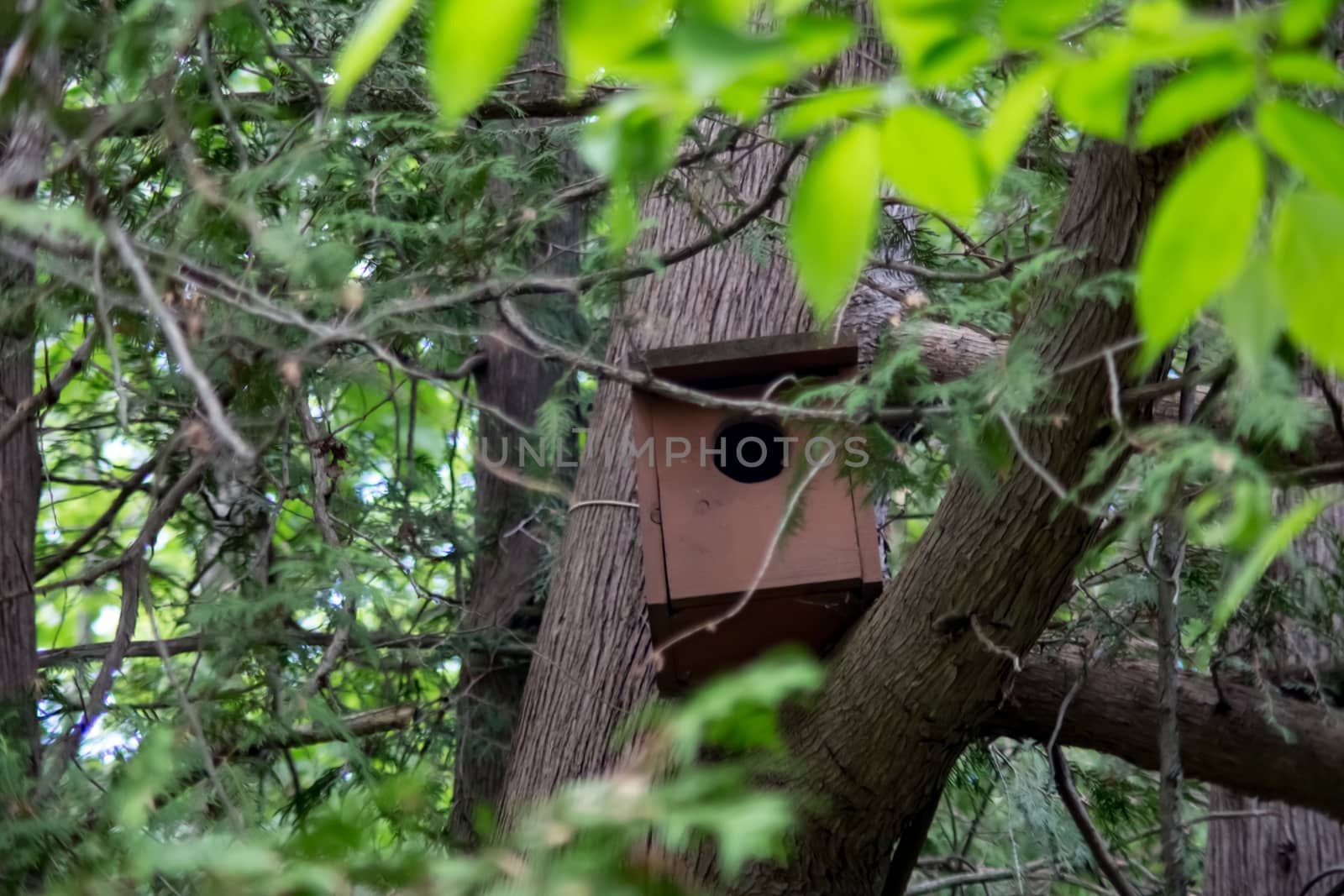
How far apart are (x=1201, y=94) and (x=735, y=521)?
6.12 ft

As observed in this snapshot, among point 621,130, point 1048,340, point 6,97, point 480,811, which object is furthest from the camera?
point 1048,340

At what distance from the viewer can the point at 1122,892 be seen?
2760mm

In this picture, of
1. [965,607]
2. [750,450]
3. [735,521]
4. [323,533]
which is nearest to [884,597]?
[965,607]

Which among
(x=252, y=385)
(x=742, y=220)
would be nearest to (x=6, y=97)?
(x=252, y=385)

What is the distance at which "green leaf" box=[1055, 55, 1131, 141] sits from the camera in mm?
839

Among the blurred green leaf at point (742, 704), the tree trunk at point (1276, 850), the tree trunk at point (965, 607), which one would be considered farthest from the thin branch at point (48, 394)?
the tree trunk at point (1276, 850)

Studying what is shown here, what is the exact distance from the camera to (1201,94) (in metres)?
0.83

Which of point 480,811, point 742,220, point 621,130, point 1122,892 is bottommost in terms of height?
point 1122,892

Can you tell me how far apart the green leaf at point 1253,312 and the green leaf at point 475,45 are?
51 cm

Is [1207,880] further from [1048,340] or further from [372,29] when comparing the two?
[372,29]

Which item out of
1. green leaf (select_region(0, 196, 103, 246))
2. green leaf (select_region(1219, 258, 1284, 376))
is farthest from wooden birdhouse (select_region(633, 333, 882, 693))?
green leaf (select_region(1219, 258, 1284, 376))

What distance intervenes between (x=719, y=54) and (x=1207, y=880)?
385 cm

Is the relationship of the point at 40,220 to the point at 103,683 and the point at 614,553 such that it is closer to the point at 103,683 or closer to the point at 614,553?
the point at 103,683

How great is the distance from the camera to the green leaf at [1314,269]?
0.83 m
